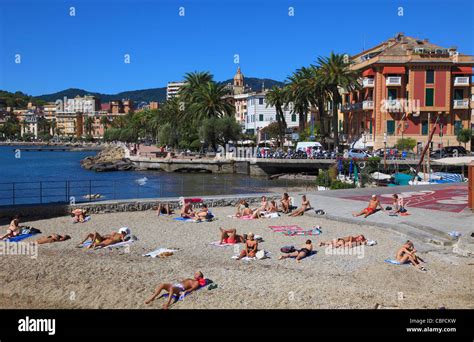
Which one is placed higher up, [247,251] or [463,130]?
[463,130]

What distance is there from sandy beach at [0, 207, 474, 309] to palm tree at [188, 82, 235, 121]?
179ft

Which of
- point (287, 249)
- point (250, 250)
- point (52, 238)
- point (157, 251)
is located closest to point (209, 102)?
point (52, 238)

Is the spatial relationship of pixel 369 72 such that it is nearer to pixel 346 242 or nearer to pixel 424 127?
pixel 424 127

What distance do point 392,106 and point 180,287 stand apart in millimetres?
49880

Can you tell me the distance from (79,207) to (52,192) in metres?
20.1

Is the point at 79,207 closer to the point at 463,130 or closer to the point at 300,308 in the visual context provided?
the point at 300,308

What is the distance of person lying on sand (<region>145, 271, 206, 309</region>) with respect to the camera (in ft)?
36.9

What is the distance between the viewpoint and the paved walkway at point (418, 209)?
58.0 ft

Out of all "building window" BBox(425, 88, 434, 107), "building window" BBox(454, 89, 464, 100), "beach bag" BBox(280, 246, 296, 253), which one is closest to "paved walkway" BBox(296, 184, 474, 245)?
"beach bag" BBox(280, 246, 296, 253)

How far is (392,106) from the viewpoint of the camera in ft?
188

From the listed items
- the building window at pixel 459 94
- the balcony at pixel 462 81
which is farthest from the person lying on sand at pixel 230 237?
the building window at pixel 459 94
